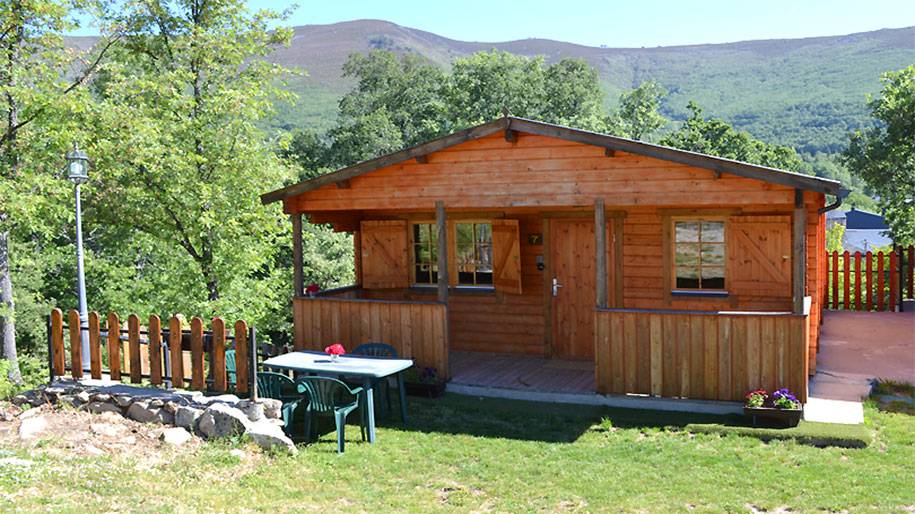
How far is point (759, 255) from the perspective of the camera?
1055 centimetres

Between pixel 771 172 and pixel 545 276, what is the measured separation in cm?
422

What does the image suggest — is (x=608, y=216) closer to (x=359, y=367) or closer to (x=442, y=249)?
(x=442, y=249)

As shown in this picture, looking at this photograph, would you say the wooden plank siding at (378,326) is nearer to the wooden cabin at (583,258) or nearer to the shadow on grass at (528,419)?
the wooden cabin at (583,258)

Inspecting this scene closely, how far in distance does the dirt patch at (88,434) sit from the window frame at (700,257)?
6.52 m

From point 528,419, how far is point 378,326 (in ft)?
9.35

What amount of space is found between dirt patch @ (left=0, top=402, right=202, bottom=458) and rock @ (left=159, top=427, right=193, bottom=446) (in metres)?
0.05

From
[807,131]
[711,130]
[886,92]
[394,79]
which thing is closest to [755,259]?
[886,92]

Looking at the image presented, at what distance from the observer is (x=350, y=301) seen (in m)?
11.3

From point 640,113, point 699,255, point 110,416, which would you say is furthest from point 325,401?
point 640,113

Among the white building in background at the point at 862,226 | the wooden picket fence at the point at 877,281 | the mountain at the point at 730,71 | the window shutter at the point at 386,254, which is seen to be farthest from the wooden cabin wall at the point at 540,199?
the mountain at the point at 730,71

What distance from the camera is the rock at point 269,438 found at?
8031mm

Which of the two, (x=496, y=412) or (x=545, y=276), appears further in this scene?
(x=545, y=276)

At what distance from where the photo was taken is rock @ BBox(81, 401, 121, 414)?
8.77m

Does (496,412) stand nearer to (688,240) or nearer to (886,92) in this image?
(688,240)
